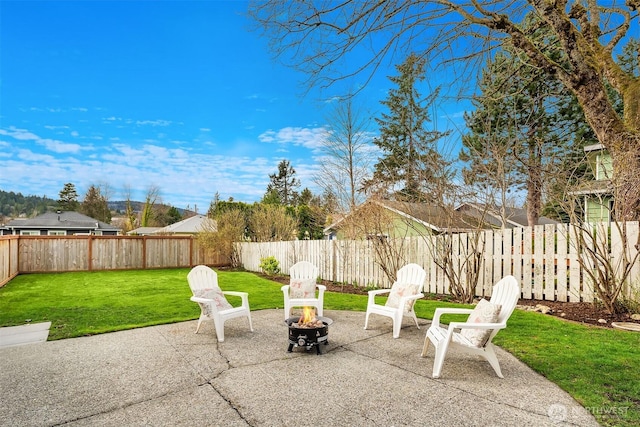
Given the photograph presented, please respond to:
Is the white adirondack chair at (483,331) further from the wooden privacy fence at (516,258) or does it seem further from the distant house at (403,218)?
the distant house at (403,218)

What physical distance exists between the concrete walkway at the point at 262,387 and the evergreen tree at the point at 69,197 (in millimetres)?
37479

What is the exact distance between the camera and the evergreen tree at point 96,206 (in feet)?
106

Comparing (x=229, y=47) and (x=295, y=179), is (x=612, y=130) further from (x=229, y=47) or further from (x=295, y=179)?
(x=295, y=179)

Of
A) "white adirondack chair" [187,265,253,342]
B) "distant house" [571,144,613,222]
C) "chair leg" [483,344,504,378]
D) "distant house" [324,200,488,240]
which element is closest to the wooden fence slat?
"distant house" [324,200,488,240]

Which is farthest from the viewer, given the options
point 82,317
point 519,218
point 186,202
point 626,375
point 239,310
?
point 186,202

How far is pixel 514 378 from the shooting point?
10.3 feet

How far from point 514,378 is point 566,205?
11.3 ft

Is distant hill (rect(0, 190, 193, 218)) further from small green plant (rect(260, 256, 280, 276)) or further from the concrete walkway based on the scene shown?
the concrete walkway

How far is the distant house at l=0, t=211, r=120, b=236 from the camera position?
23.0m

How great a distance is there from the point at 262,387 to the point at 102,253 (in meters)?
13.9

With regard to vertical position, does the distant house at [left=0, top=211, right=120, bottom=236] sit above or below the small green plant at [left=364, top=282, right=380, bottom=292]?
above

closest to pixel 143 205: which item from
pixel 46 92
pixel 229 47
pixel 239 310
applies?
pixel 46 92

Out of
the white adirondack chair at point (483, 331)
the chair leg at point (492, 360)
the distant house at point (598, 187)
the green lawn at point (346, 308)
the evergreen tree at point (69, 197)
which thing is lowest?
the green lawn at point (346, 308)

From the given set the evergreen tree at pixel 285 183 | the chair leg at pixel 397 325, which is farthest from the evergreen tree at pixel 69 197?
the chair leg at pixel 397 325
